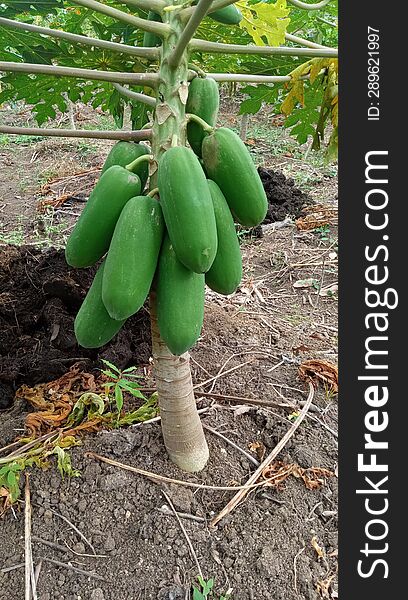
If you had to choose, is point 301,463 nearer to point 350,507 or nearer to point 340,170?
point 350,507

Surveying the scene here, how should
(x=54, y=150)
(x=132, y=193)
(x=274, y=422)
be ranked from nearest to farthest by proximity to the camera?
(x=132, y=193) → (x=274, y=422) → (x=54, y=150)

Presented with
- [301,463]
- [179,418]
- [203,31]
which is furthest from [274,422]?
[203,31]

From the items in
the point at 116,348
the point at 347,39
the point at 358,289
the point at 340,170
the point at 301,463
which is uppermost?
the point at 347,39

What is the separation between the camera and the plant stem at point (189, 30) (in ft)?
4.24

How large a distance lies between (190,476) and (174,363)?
0.48 metres

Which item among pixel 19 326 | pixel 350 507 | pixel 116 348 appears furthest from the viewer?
pixel 19 326

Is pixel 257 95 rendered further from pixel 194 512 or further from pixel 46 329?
pixel 194 512

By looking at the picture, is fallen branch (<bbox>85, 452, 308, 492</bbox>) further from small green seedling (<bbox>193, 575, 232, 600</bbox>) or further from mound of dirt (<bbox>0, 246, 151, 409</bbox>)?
mound of dirt (<bbox>0, 246, 151, 409</bbox>)

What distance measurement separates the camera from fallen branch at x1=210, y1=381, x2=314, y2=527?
1.98 m

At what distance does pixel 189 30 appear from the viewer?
4.68 feet

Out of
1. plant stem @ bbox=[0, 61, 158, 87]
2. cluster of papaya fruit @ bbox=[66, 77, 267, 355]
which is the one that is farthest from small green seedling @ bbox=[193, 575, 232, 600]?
plant stem @ bbox=[0, 61, 158, 87]

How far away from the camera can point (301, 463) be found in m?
2.18

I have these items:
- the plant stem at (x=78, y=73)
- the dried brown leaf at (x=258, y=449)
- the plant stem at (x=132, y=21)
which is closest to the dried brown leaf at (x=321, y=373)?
the dried brown leaf at (x=258, y=449)

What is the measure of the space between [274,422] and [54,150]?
6.05 metres
